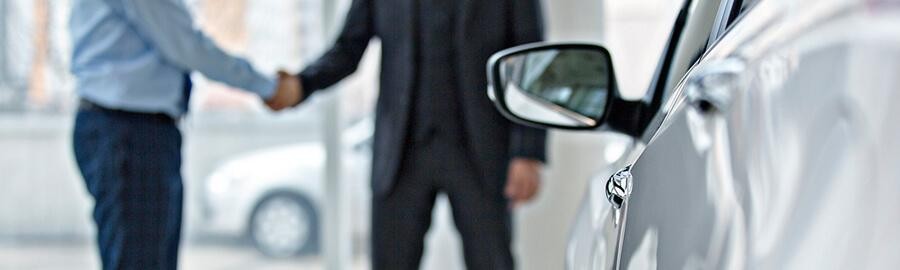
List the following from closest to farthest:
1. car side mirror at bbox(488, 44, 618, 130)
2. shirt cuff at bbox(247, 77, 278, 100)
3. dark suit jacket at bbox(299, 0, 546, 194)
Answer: car side mirror at bbox(488, 44, 618, 130) → dark suit jacket at bbox(299, 0, 546, 194) → shirt cuff at bbox(247, 77, 278, 100)

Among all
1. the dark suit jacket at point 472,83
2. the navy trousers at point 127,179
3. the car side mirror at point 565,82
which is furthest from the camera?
the dark suit jacket at point 472,83

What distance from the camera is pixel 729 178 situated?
0.57 metres

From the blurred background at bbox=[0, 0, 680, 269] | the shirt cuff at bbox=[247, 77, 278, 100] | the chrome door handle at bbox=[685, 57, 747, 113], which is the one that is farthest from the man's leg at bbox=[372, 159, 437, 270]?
the chrome door handle at bbox=[685, 57, 747, 113]

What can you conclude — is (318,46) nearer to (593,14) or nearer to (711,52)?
(593,14)

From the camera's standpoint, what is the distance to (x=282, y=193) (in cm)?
433

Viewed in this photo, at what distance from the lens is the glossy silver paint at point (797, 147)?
1.47 feet

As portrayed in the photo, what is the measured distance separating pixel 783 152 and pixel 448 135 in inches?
84.0

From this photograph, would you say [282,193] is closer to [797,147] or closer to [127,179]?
[127,179]

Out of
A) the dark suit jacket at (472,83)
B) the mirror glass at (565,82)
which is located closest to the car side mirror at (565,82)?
the mirror glass at (565,82)

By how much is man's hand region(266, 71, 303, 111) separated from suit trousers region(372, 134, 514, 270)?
1.42 ft

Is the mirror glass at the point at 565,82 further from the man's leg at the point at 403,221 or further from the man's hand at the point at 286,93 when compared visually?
the man's hand at the point at 286,93

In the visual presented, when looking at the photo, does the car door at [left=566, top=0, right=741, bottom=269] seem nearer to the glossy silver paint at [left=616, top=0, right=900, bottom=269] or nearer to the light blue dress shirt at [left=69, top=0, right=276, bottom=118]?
the glossy silver paint at [left=616, top=0, right=900, bottom=269]

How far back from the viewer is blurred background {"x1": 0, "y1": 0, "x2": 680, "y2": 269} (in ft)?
13.6

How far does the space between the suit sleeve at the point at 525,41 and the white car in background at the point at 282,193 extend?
5.23 ft
